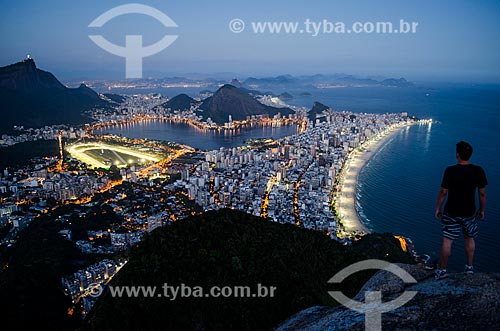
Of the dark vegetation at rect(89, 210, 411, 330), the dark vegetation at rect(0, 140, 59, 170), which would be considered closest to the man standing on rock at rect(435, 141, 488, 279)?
the dark vegetation at rect(89, 210, 411, 330)

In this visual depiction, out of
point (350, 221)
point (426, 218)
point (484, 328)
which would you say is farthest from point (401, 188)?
point (484, 328)

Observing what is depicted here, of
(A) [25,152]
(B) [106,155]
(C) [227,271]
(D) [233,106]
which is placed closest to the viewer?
(C) [227,271]

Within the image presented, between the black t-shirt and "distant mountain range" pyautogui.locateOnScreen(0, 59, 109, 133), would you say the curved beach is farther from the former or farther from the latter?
"distant mountain range" pyautogui.locateOnScreen(0, 59, 109, 133)

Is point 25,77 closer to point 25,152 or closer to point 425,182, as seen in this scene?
point 25,152

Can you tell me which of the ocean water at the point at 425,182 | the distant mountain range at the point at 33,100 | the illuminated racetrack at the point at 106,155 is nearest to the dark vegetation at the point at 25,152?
the illuminated racetrack at the point at 106,155

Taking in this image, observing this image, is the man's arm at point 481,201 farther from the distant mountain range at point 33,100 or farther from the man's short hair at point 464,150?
the distant mountain range at point 33,100

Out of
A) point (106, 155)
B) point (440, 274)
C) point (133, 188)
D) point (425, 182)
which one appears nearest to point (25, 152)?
point (106, 155)
